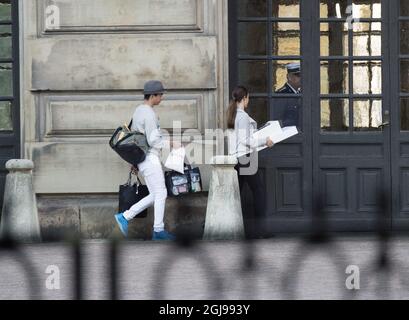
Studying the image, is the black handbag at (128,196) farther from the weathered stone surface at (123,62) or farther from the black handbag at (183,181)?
the weathered stone surface at (123,62)

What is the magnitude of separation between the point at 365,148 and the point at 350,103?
1.90ft

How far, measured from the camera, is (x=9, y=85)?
15648 mm

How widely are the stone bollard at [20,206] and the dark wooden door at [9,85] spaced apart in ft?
3.43

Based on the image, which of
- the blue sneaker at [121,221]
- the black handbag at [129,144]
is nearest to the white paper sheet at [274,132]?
the black handbag at [129,144]

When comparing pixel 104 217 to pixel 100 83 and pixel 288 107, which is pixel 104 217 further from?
pixel 288 107

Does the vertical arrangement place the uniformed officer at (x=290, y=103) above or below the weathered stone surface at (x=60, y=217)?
above

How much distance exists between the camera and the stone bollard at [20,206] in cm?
1438

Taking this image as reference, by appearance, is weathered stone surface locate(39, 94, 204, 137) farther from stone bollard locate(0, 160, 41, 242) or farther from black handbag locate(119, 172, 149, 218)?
black handbag locate(119, 172, 149, 218)

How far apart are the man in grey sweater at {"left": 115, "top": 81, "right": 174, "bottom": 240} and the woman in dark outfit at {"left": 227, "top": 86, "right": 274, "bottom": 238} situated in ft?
2.93

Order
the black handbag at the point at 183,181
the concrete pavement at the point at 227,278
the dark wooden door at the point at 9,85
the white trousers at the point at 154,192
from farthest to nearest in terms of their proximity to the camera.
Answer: the dark wooden door at the point at 9,85 → the black handbag at the point at 183,181 → the white trousers at the point at 154,192 → the concrete pavement at the point at 227,278

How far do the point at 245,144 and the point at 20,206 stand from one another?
8.74 feet

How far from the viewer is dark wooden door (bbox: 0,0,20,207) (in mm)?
15531
